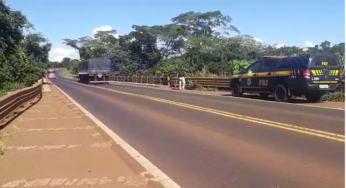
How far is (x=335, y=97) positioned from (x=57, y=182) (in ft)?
46.1

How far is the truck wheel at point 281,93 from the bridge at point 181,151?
15.3 feet

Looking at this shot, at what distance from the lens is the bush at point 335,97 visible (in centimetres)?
1666

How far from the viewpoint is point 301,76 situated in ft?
52.2

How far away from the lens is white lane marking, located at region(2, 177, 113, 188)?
5.41 metres

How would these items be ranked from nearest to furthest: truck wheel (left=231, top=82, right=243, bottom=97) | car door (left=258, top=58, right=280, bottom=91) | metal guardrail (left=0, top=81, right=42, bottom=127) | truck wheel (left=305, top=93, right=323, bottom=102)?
metal guardrail (left=0, top=81, right=42, bottom=127)
truck wheel (left=305, top=93, right=323, bottom=102)
car door (left=258, top=58, right=280, bottom=91)
truck wheel (left=231, top=82, right=243, bottom=97)

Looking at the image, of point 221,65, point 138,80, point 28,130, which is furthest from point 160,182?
point 138,80

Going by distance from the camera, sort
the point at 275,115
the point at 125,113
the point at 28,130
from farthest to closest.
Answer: the point at 125,113 < the point at 275,115 < the point at 28,130

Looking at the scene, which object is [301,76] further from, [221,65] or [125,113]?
[221,65]

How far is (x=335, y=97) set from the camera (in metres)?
16.9

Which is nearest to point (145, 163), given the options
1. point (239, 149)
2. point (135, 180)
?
point (135, 180)

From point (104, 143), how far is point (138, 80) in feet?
138

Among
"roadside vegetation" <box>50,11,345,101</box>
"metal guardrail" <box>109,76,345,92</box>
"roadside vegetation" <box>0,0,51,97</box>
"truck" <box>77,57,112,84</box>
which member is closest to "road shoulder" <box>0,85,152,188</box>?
"roadside vegetation" <box>0,0,51,97</box>

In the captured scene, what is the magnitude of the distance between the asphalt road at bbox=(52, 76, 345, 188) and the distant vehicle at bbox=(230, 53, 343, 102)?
13.0 ft

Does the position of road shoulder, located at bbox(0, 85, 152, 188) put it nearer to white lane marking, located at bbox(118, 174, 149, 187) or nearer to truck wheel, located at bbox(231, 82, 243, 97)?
white lane marking, located at bbox(118, 174, 149, 187)
